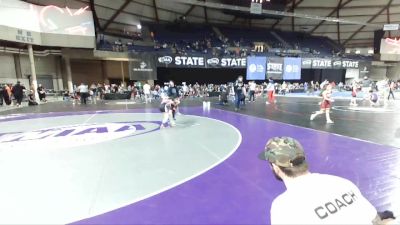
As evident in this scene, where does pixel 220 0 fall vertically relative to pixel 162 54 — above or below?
above

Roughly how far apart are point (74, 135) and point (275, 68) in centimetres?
2564

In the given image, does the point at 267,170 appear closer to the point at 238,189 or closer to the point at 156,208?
the point at 238,189

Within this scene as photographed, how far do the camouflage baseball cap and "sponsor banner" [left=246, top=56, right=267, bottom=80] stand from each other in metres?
28.0

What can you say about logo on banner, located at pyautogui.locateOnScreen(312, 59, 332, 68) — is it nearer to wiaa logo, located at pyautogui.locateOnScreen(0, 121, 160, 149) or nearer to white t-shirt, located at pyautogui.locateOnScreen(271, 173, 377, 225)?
wiaa logo, located at pyautogui.locateOnScreen(0, 121, 160, 149)

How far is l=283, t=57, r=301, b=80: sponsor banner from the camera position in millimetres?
30281

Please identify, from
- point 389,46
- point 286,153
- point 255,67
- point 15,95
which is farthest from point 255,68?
point 286,153

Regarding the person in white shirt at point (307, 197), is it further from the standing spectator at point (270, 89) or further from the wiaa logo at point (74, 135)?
the standing spectator at point (270, 89)

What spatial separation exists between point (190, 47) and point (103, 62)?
34.8 feet

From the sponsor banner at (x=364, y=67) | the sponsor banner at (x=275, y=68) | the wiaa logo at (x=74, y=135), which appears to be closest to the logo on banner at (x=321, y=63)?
the sponsor banner at (x=275, y=68)

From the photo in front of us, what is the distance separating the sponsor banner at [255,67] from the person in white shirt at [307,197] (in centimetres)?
2809

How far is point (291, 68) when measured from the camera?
30609 mm

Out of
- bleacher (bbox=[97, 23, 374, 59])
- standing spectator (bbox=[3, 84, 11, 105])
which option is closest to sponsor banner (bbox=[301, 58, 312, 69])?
bleacher (bbox=[97, 23, 374, 59])

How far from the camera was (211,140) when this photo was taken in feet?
22.7

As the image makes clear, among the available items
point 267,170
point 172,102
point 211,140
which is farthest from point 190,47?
point 267,170
